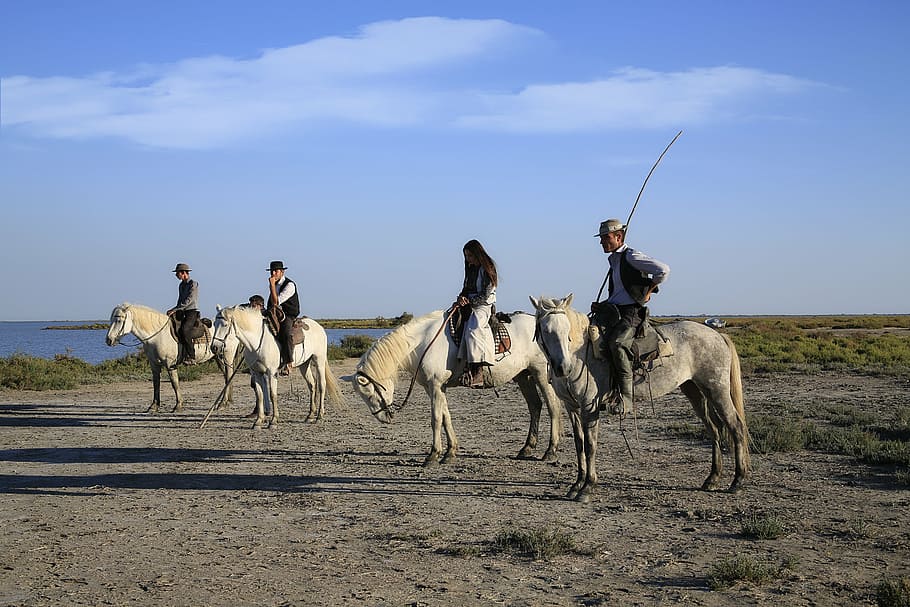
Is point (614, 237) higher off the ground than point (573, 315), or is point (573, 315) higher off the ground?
point (614, 237)

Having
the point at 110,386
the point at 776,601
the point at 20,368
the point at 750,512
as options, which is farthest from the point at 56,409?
the point at 776,601

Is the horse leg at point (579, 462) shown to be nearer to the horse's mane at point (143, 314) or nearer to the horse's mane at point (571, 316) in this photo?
the horse's mane at point (571, 316)

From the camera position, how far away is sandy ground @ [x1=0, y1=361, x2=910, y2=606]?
5332 millimetres

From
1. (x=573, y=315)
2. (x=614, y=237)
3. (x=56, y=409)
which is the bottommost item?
(x=56, y=409)

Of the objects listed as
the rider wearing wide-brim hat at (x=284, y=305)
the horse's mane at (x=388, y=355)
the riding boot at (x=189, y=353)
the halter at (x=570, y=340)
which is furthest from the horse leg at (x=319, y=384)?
the halter at (x=570, y=340)

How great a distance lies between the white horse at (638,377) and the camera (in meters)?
7.82

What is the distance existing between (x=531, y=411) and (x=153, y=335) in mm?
8948

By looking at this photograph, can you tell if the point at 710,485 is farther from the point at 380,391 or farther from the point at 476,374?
the point at 380,391

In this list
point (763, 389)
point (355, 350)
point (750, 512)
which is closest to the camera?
point (750, 512)

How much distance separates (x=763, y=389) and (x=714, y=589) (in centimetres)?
1516

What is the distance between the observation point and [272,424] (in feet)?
46.1

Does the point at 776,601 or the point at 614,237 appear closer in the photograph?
the point at 776,601

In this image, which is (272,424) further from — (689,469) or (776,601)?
(776,601)

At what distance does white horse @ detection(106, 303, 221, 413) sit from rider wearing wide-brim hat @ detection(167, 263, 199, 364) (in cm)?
17
